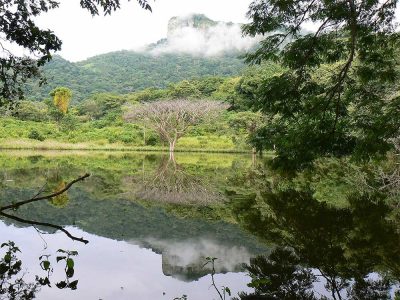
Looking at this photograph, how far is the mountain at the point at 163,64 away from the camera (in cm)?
7638

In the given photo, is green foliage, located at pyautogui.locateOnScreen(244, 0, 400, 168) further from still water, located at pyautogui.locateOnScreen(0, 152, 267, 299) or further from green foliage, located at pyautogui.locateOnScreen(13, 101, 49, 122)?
green foliage, located at pyautogui.locateOnScreen(13, 101, 49, 122)

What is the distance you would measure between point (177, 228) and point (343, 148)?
4.24 metres

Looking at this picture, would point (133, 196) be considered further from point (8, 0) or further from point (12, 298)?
point (12, 298)

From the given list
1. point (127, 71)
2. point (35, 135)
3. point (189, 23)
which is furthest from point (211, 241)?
point (189, 23)

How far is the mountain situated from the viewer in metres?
76.4

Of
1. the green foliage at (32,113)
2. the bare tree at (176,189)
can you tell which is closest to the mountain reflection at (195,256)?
the bare tree at (176,189)

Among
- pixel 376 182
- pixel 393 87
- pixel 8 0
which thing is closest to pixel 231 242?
pixel 8 0

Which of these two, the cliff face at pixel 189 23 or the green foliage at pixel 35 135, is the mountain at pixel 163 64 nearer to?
the cliff face at pixel 189 23

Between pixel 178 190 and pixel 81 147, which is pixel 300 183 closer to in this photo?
pixel 178 190

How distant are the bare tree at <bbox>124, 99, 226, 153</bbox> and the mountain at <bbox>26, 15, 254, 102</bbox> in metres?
23.7

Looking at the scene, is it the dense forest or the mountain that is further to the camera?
the mountain

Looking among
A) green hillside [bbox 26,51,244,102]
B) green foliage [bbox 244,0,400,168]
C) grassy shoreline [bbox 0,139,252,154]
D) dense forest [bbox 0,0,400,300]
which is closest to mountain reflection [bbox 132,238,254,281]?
dense forest [bbox 0,0,400,300]

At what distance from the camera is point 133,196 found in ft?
37.7

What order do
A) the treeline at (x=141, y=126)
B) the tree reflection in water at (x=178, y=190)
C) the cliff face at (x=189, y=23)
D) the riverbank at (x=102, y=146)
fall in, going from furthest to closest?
the cliff face at (x=189, y=23) → the treeline at (x=141, y=126) → the riverbank at (x=102, y=146) → the tree reflection in water at (x=178, y=190)
